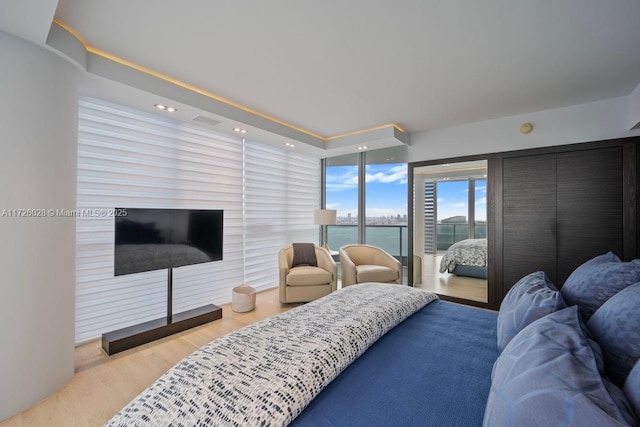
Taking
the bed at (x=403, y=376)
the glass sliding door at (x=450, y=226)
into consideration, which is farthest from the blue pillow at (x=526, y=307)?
the glass sliding door at (x=450, y=226)

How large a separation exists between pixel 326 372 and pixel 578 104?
4.17 metres

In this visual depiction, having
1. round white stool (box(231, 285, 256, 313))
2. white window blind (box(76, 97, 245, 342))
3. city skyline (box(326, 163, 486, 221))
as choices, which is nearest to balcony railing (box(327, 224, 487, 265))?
city skyline (box(326, 163, 486, 221))

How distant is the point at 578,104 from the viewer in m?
3.23

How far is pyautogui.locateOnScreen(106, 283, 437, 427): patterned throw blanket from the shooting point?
849 mm

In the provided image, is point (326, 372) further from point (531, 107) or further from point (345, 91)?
point (531, 107)

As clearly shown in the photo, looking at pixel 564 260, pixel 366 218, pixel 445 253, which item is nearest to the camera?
pixel 564 260

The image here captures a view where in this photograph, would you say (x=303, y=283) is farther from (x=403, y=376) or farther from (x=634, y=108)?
(x=634, y=108)

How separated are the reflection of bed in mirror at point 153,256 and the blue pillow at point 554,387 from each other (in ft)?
9.57

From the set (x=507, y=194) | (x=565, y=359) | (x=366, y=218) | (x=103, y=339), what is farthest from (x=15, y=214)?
(x=507, y=194)

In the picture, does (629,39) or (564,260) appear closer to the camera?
(629,39)

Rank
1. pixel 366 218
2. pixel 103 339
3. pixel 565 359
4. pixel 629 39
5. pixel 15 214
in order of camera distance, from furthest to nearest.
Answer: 1. pixel 366 218
2. pixel 103 339
3. pixel 629 39
4. pixel 15 214
5. pixel 565 359

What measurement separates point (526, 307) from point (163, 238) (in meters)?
3.00

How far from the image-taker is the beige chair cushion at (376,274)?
12.5ft

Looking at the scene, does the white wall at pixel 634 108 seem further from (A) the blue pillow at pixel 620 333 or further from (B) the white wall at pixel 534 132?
(A) the blue pillow at pixel 620 333
